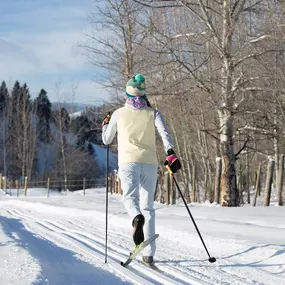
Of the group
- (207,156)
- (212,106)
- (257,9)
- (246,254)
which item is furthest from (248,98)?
(207,156)

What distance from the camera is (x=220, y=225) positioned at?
7.93m

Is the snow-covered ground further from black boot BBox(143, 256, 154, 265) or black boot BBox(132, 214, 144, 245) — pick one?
black boot BBox(132, 214, 144, 245)

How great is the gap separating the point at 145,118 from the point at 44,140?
69936mm

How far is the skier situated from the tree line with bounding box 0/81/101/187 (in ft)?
129

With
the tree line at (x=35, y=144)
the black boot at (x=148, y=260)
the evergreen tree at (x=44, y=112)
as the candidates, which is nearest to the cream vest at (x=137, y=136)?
the black boot at (x=148, y=260)

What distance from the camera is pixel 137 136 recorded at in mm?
5645

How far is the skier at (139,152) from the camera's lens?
18.2ft

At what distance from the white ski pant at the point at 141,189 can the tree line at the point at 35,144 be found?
39397mm

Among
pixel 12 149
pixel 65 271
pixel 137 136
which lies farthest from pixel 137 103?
pixel 12 149

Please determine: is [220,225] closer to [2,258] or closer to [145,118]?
[145,118]

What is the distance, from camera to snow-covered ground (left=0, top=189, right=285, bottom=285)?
4273mm

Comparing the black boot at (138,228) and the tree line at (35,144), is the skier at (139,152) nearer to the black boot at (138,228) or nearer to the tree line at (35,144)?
the black boot at (138,228)

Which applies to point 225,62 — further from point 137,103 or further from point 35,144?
point 35,144

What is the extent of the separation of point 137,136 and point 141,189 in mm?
602
